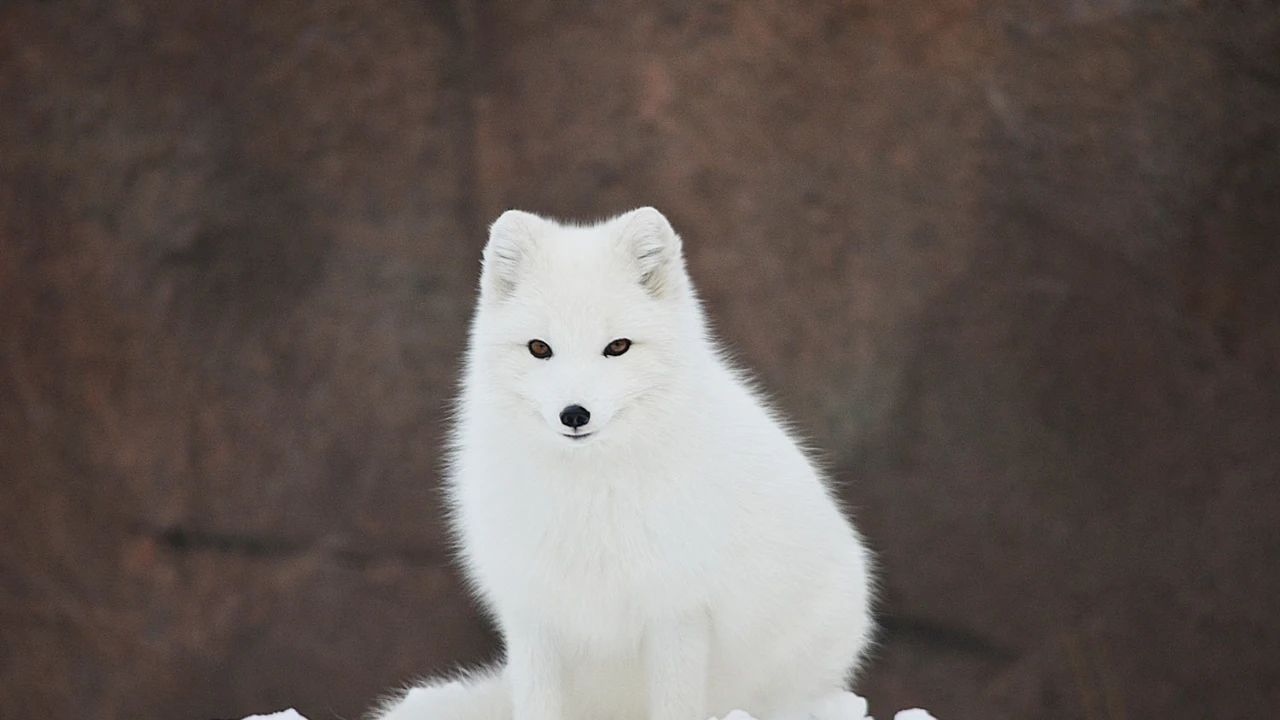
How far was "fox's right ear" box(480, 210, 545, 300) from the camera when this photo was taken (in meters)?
2.19

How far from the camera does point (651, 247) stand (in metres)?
2.19

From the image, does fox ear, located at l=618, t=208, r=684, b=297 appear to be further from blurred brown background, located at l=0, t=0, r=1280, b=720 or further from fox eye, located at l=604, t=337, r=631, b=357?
blurred brown background, located at l=0, t=0, r=1280, b=720

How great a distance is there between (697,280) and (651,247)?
2159 mm

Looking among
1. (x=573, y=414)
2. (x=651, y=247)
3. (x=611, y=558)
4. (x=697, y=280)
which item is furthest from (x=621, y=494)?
(x=697, y=280)

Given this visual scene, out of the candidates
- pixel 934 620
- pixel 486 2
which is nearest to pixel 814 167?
pixel 486 2

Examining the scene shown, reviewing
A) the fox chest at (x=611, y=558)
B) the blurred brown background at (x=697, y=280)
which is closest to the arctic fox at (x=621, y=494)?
the fox chest at (x=611, y=558)

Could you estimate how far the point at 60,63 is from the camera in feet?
14.0

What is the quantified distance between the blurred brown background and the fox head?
83.2 inches

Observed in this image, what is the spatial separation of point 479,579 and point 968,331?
7.63ft

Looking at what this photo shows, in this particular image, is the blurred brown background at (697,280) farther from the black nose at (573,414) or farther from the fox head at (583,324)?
the black nose at (573,414)

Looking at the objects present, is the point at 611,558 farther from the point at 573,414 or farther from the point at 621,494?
the point at 573,414

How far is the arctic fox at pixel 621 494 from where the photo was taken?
2.12 meters

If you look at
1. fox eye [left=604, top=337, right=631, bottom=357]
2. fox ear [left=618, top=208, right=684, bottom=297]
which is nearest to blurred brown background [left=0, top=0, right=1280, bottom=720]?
fox ear [left=618, top=208, right=684, bottom=297]

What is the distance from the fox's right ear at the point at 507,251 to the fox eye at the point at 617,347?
0.22 metres
